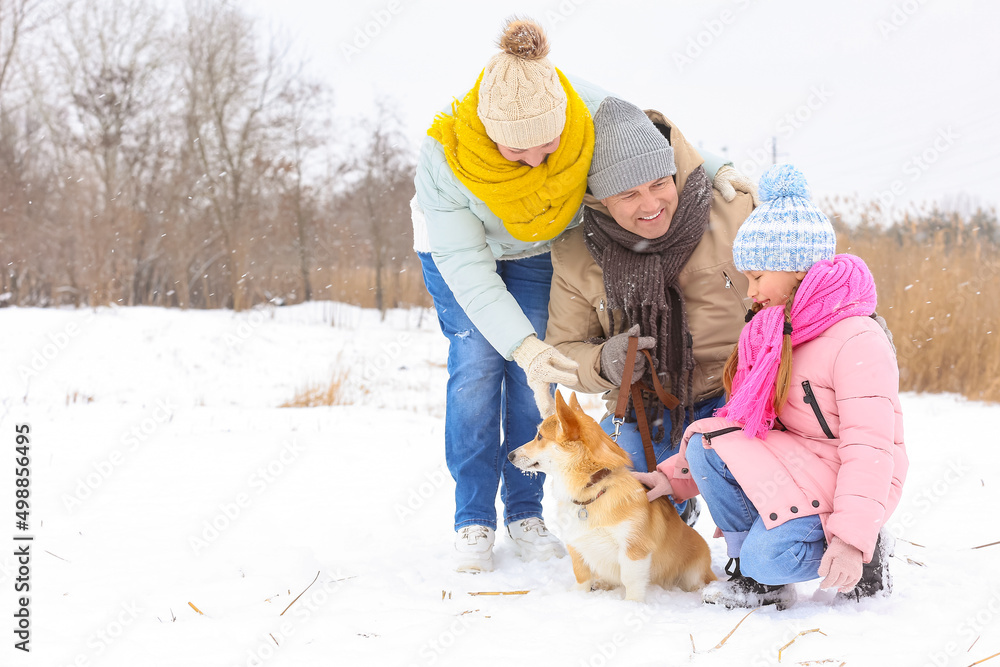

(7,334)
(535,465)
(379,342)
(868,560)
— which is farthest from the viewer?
(379,342)

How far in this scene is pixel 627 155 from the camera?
2.37m

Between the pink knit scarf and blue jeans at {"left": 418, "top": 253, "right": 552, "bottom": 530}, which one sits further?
blue jeans at {"left": 418, "top": 253, "right": 552, "bottom": 530}

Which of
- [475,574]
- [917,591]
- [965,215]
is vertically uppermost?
[965,215]

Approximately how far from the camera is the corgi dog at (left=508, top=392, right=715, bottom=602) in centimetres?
226

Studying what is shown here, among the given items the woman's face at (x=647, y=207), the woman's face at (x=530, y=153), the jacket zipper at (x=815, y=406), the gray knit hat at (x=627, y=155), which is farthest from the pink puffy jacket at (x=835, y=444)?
the woman's face at (x=530, y=153)

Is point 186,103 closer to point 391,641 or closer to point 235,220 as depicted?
point 235,220

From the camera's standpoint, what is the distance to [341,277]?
14820 millimetres

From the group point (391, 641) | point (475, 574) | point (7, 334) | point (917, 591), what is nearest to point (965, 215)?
point (917, 591)

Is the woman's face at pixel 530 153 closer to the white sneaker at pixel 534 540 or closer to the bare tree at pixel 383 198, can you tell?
the white sneaker at pixel 534 540

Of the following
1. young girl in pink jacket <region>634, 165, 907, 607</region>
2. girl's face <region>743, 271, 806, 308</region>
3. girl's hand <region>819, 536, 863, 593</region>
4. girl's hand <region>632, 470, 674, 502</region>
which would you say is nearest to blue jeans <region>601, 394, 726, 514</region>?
girl's hand <region>632, 470, 674, 502</region>

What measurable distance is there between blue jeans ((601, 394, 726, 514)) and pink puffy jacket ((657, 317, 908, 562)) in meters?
0.58

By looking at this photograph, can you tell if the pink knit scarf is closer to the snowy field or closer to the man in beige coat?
the man in beige coat

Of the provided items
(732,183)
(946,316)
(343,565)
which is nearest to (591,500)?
(343,565)

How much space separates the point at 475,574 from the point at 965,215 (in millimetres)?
6866
